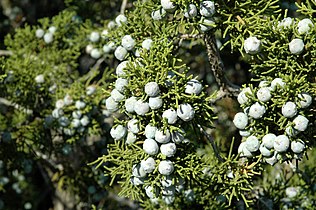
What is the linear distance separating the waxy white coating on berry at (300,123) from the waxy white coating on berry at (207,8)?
0.31 metres

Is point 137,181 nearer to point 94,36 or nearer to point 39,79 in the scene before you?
point 39,79

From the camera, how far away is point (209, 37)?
1333 millimetres

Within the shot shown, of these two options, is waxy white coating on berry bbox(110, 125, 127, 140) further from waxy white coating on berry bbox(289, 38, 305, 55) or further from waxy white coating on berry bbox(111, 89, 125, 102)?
waxy white coating on berry bbox(289, 38, 305, 55)

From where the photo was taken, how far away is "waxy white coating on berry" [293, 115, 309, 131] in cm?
115

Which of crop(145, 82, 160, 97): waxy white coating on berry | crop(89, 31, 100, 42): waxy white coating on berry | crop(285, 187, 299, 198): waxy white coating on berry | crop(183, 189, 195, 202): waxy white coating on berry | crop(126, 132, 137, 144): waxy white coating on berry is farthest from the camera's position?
crop(89, 31, 100, 42): waxy white coating on berry

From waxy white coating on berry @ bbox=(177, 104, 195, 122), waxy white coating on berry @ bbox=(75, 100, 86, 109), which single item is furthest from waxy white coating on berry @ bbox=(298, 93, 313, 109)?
waxy white coating on berry @ bbox=(75, 100, 86, 109)

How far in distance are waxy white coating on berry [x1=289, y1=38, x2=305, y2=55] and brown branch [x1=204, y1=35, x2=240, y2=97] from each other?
0.23 meters

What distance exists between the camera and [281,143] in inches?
45.7

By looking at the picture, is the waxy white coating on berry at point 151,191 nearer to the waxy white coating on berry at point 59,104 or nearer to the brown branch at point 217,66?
the brown branch at point 217,66

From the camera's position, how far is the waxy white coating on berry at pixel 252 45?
1.21 metres

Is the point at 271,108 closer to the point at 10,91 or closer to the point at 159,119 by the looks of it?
the point at 159,119

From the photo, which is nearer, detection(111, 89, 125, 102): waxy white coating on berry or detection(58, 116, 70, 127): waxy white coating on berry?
detection(111, 89, 125, 102): waxy white coating on berry

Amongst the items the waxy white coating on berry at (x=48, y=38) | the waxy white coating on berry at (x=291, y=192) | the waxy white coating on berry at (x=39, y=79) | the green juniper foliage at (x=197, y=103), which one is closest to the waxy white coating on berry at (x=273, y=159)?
the green juniper foliage at (x=197, y=103)

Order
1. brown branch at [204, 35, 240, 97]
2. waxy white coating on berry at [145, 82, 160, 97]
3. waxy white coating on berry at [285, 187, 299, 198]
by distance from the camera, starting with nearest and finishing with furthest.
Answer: waxy white coating on berry at [145, 82, 160, 97] < brown branch at [204, 35, 240, 97] < waxy white coating on berry at [285, 187, 299, 198]
